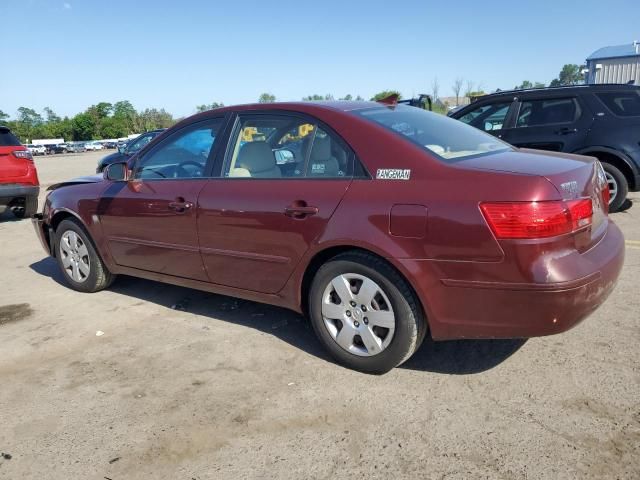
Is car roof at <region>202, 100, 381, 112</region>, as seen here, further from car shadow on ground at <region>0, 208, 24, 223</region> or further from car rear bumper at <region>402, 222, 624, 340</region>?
car shadow on ground at <region>0, 208, 24, 223</region>

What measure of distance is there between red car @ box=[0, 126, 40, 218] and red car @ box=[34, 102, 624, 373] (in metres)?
5.17

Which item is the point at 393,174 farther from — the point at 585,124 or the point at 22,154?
the point at 22,154

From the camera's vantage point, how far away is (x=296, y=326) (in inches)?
157

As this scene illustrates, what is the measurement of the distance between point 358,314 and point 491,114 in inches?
221

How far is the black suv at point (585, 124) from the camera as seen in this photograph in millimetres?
6672

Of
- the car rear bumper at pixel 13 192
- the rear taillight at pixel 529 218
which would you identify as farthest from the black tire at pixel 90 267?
the car rear bumper at pixel 13 192

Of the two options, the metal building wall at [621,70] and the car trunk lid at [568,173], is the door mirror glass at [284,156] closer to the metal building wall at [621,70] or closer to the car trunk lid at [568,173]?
the car trunk lid at [568,173]

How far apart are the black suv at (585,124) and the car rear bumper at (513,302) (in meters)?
4.51

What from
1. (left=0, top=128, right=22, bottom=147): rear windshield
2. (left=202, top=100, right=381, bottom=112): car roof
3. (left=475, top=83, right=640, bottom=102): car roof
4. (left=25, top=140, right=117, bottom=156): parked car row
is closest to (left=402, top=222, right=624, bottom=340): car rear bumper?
(left=202, top=100, right=381, bottom=112): car roof

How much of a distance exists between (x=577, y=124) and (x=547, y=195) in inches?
203

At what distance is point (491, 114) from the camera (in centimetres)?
770

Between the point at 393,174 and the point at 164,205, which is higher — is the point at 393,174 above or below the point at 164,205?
above

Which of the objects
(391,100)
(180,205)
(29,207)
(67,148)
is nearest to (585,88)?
(391,100)

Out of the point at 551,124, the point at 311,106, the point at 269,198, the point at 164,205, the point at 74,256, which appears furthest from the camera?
the point at 551,124
